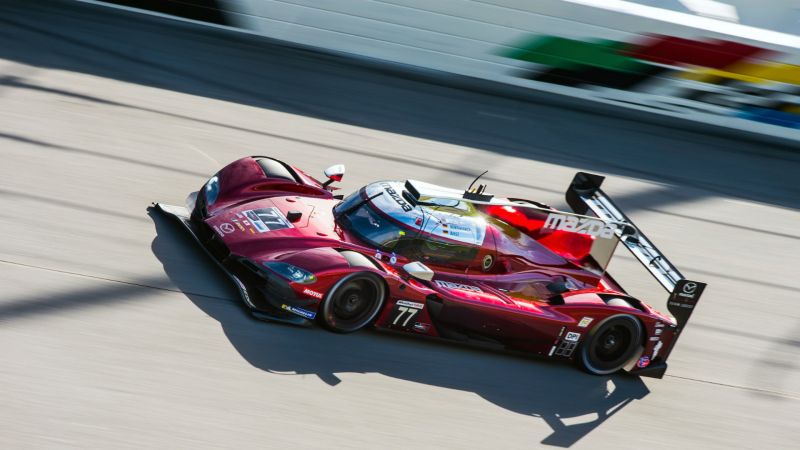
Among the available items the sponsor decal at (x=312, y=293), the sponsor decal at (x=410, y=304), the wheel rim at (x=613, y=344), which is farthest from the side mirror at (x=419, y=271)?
the wheel rim at (x=613, y=344)

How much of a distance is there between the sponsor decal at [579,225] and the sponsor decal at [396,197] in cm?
134

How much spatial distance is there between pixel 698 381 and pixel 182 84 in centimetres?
788

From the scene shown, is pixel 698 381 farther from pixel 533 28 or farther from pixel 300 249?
pixel 533 28

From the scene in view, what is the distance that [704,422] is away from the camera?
7707 mm

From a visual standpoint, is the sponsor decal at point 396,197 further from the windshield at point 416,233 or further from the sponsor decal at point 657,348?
the sponsor decal at point 657,348

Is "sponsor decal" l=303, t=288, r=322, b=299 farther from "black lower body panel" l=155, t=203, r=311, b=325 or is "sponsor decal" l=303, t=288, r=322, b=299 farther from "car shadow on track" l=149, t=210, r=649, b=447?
"car shadow on track" l=149, t=210, r=649, b=447

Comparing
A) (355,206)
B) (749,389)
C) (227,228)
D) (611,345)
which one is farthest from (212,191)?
(749,389)

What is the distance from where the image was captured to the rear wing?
7961 mm

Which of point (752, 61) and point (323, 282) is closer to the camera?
point (323, 282)

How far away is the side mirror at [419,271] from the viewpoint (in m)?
7.24

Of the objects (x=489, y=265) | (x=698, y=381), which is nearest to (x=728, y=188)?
(x=698, y=381)

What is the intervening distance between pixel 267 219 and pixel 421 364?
1.77 m

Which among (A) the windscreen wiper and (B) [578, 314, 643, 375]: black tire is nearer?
(B) [578, 314, 643, 375]: black tire

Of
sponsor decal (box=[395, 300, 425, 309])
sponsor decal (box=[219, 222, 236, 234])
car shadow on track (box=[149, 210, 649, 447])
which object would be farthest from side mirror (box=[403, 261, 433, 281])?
sponsor decal (box=[219, 222, 236, 234])
